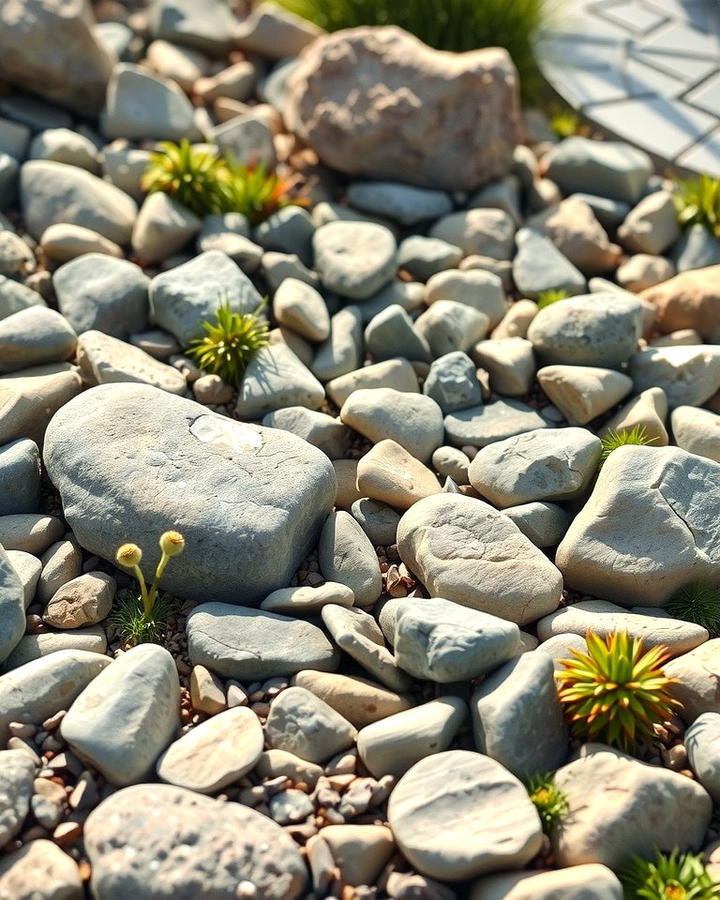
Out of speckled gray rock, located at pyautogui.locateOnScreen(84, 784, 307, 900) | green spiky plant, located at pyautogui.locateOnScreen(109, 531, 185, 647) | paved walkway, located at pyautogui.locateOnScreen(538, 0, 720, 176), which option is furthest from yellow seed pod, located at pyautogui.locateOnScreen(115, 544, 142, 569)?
paved walkway, located at pyautogui.locateOnScreen(538, 0, 720, 176)

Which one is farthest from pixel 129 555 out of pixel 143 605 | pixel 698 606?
pixel 698 606

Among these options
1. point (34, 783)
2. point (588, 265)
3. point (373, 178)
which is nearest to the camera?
point (34, 783)

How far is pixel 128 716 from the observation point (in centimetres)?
337

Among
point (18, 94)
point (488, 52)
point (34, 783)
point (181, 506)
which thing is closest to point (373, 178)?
point (488, 52)

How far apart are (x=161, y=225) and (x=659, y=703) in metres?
3.54

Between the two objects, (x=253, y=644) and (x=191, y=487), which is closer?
(x=253, y=644)

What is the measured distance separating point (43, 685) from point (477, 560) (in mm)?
1648

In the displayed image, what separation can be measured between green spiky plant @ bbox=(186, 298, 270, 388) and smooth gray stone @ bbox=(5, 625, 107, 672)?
1504 mm

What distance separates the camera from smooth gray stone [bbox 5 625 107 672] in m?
3.71

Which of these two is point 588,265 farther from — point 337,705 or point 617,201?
point 337,705

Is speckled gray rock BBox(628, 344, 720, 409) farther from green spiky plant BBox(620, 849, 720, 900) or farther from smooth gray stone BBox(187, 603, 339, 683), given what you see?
green spiky plant BBox(620, 849, 720, 900)

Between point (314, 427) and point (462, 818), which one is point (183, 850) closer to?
point (462, 818)

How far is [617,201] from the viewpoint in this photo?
630cm

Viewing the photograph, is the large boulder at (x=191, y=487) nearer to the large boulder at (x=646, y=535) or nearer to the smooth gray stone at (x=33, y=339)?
the smooth gray stone at (x=33, y=339)
